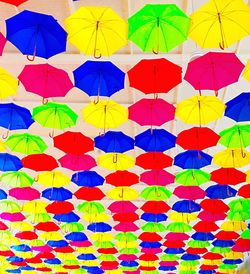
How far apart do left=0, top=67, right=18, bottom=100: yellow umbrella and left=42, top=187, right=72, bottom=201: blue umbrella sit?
2.57 meters

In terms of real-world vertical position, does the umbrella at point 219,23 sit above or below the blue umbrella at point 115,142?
above

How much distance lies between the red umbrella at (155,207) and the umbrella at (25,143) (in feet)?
7.29

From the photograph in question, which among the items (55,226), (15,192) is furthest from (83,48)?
(55,226)

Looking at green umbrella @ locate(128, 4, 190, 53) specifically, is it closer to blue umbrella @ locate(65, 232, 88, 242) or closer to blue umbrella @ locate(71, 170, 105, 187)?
blue umbrella @ locate(71, 170, 105, 187)

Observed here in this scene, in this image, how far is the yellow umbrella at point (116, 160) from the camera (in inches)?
197

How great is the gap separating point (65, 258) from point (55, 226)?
2338 millimetres

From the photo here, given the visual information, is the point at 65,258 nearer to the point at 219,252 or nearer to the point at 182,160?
the point at 219,252

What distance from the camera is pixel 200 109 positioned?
13.0 feet

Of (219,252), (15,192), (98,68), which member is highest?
(98,68)

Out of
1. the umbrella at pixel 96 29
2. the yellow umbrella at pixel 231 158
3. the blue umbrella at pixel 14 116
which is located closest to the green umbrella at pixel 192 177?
the yellow umbrella at pixel 231 158

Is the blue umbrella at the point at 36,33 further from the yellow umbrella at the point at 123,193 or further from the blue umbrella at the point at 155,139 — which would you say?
the yellow umbrella at the point at 123,193

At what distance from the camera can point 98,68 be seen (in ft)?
11.7

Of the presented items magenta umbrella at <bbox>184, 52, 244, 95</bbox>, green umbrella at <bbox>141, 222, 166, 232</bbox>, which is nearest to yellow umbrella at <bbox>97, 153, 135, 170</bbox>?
magenta umbrella at <bbox>184, 52, 244, 95</bbox>

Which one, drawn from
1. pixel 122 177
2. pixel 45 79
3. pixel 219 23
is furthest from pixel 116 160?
pixel 219 23
